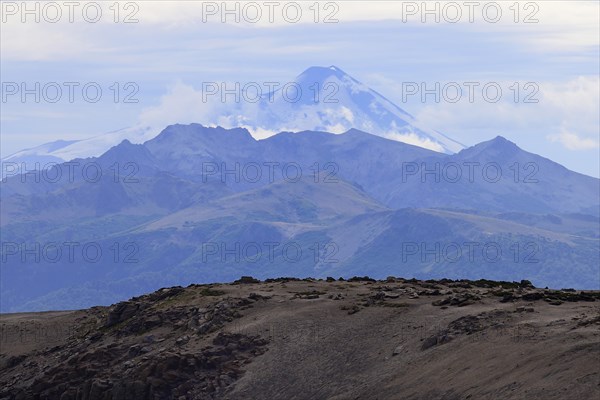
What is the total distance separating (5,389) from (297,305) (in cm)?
2007

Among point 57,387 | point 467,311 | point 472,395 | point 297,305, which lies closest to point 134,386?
point 57,387

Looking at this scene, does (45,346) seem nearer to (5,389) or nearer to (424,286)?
(5,389)

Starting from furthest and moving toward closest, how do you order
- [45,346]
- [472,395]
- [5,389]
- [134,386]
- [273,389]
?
[45,346] < [5,389] < [134,386] < [273,389] < [472,395]

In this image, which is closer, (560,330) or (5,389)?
(560,330)

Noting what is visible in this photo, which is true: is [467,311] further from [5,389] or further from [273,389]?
[5,389]

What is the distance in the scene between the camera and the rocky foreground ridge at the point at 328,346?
5244cm

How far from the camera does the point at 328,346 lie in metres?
65.8

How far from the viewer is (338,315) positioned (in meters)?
70.3

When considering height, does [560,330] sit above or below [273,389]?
above

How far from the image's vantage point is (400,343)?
63.2 m

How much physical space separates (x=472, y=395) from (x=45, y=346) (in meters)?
44.1

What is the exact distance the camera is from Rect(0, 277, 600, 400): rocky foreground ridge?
52.4 metres

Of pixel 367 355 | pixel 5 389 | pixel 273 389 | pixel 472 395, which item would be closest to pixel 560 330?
pixel 472 395

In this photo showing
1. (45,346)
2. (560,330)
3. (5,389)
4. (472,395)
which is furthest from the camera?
(45,346)
